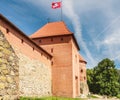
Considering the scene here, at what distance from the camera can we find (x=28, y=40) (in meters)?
17.5

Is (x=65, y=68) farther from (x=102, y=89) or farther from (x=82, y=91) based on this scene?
(x=102, y=89)

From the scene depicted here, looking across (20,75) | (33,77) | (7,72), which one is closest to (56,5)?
(33,77)

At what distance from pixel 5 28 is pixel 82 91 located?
22.8 metres

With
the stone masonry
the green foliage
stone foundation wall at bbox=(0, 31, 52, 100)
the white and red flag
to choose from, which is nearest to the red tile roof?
the white and red flag

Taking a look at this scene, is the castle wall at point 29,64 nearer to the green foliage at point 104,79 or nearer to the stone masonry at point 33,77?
the stone masonry at point 33,77

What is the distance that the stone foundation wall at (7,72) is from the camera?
3256mm

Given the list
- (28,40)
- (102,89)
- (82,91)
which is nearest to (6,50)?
(28,40)

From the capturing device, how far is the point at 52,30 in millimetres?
26812

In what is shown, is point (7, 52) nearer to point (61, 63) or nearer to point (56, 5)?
point (61, 63)

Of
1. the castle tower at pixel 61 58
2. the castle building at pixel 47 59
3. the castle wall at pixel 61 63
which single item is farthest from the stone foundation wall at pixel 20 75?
the castle tower at pixel 61 58

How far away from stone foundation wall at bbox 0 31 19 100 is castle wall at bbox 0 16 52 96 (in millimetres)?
9523

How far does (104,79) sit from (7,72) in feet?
136

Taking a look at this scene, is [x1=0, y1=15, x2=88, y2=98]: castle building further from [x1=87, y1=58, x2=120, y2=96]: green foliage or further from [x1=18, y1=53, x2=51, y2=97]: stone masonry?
[x1=87, y1=58, x2=120, y2=96]: green foliage

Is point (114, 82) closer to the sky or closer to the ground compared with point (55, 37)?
closer to the ground
